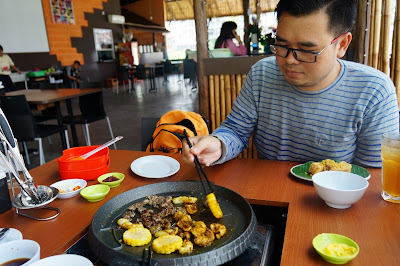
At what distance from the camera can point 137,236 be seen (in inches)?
36.4

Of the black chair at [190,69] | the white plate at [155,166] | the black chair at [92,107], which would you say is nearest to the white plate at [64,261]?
the white plate at [155,166]

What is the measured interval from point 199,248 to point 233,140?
777 millimetres

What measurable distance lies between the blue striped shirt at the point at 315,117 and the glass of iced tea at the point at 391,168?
14.3 inches

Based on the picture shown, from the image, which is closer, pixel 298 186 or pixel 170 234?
pixel 170 234

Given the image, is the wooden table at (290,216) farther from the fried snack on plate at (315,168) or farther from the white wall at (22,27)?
the white wall at (22,27)

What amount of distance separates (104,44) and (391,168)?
14437 millimetres

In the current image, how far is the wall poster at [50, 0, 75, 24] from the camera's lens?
10.6 m

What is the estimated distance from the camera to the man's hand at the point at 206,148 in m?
1.35

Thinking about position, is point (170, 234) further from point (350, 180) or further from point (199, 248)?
point (350, 180)

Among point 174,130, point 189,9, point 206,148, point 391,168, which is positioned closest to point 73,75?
point 174,130

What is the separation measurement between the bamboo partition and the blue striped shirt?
62.7 inches

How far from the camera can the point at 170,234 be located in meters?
0.96

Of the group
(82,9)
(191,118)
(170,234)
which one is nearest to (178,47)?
(82,9)

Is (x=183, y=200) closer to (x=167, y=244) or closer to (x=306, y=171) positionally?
(x=167, y=244)
